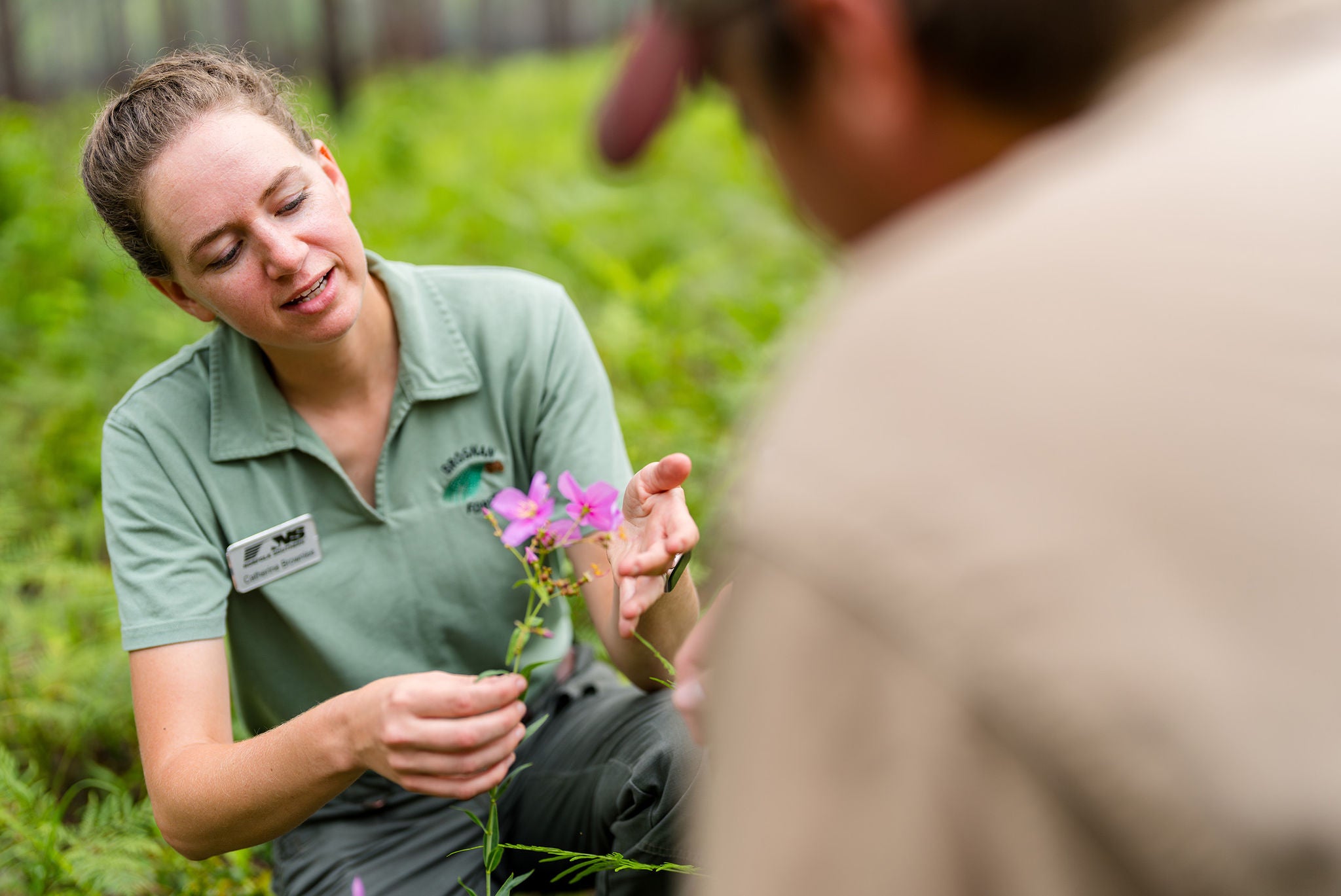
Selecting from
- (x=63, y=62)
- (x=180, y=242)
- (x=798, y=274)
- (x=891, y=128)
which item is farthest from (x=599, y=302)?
(x=63, y=62)

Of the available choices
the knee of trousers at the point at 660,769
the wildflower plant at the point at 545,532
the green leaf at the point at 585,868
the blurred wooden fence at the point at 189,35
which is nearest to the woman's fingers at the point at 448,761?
the wildflower plant at the point at 545,532

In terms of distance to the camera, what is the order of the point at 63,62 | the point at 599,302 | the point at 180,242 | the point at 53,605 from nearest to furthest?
the point at 180,242 → the point at 53,605 → the point at 599,302 → the point at 63,62

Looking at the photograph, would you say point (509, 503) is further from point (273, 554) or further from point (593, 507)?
point (273, 554)

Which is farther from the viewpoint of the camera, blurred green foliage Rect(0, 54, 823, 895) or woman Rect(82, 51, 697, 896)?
blurred green foliage Rect(0, 54, 823, 895)

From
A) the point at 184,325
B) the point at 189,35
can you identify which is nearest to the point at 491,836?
the point at 184,325

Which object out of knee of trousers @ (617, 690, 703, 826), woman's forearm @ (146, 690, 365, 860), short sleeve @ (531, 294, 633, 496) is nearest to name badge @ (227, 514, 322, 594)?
woman's forearm @ (146, 690, 365, 860)

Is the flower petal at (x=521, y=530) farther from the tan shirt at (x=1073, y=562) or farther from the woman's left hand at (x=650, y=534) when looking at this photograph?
the tan shirt at (x=1073, y=562)

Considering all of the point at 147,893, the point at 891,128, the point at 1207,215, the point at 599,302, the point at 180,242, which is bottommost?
the point at 147,893

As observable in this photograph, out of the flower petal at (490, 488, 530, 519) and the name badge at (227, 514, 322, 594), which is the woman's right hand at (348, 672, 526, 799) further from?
the name badge at (227, 514, 322, 594)

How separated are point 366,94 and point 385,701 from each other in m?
8.10

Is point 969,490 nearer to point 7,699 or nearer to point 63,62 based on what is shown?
point 7,699

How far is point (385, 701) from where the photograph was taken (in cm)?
132

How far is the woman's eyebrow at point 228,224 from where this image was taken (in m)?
1.65

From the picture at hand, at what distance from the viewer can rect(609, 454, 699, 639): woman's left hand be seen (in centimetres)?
143
